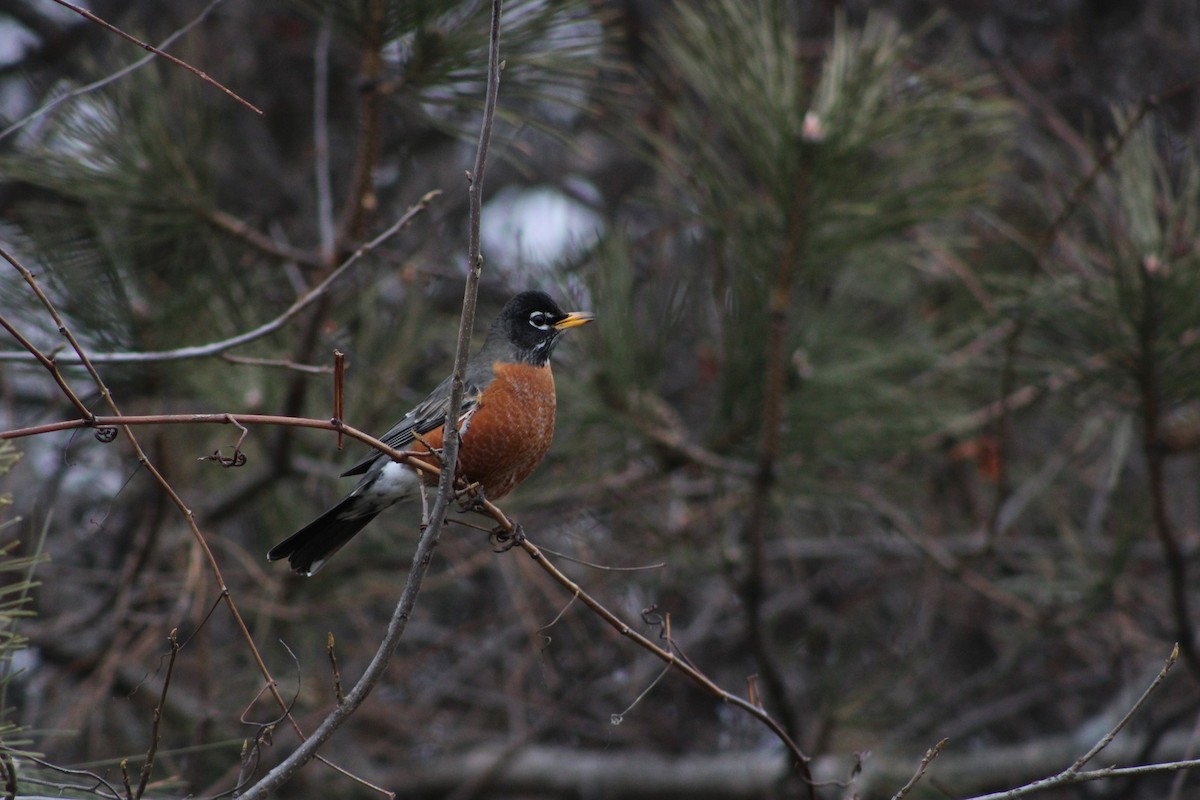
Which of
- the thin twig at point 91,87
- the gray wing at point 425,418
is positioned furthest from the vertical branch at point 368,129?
the thin twig at point 91,87

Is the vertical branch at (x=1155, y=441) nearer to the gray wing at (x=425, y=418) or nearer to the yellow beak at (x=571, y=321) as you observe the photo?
the yellow beak at (x=571, y=321)

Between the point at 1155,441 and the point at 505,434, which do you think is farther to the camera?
the point at 1155,441

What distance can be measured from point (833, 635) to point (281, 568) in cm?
269

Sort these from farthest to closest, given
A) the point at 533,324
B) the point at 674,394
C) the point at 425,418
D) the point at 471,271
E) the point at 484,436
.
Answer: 1. the point at 674,394
2. the point at 533,324
3. the point at 425,418
4. the point at 484,436
5. the point at 471,271

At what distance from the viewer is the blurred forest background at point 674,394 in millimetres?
3369

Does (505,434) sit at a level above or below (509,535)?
below

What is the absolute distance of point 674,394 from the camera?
18.4 feet

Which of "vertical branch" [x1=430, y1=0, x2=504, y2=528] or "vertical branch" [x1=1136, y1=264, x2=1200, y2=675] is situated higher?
"vertical branch" [x1=430, y1=0, x2=504, y2=528]

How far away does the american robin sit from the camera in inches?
114

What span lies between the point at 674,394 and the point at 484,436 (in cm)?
280

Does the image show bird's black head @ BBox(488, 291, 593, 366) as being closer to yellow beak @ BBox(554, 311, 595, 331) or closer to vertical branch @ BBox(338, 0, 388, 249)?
yellow beak @ BBox(554, 311, 595, 331)

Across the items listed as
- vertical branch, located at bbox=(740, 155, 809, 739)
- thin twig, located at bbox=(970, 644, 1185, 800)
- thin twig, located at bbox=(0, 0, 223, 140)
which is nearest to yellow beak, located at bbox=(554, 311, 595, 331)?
vertical branch, located at bbox=(740, 155, 809, 739)

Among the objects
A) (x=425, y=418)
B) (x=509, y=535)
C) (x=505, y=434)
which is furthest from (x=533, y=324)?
(x=509, y=535)

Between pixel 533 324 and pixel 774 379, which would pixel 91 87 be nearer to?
pixel 533 324
